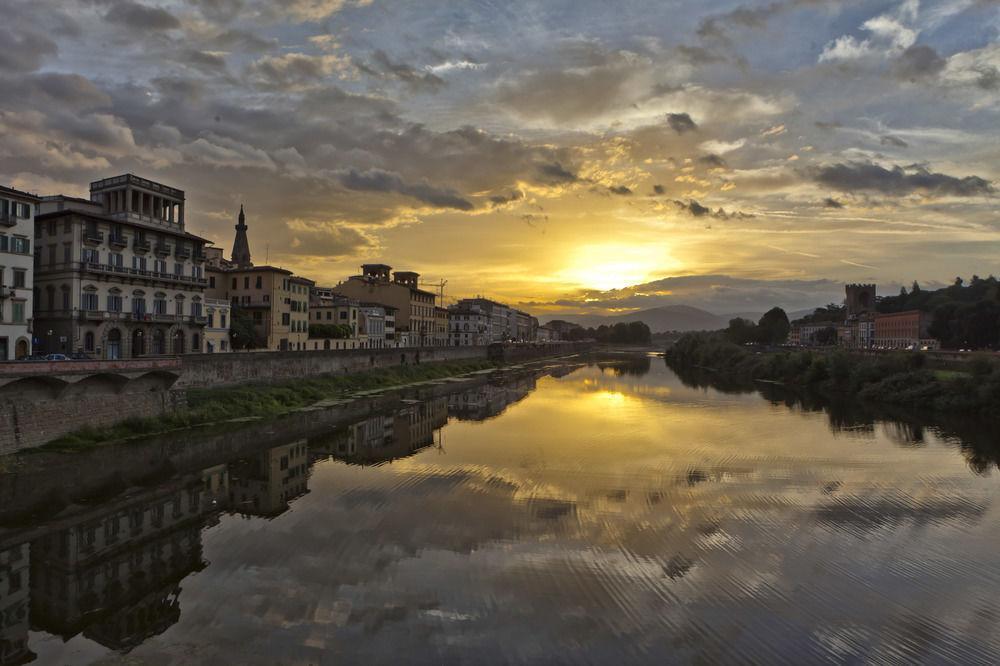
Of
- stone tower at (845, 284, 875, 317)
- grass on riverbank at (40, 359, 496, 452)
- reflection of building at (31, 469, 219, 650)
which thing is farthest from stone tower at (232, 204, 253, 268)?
stone tower at (845, 284, 875, 317)

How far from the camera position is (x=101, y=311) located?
140 ft

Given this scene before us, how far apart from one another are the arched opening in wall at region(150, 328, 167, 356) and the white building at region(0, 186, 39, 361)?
10.4m

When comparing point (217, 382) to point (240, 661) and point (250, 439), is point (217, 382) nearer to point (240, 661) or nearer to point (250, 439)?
point (250, 439)

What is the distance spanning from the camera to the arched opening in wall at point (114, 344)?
43.6m

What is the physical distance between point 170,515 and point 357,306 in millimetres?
63927

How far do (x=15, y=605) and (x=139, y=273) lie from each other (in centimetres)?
3548

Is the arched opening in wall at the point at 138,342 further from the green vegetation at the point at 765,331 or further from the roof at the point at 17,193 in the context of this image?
the green vegetation at the point at 765,331

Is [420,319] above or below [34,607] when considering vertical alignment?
above

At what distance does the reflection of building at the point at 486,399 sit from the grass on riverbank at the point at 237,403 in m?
8.57

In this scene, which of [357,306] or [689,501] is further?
[357,306]

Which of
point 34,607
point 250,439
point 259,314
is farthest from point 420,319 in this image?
point 34,607

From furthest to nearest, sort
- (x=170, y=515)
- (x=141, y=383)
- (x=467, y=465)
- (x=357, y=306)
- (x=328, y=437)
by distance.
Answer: (x=357, y=306), (x=328, y=437), (x=141, y=383), (x=467, y=465), (x=170, y=515)

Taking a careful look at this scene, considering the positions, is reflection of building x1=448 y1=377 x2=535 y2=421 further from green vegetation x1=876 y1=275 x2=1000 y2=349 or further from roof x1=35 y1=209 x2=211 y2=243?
green vegetation x1=876 y1=275 x2=1000 y2=349

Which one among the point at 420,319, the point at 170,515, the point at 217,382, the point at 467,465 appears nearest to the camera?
the point at 170,515
